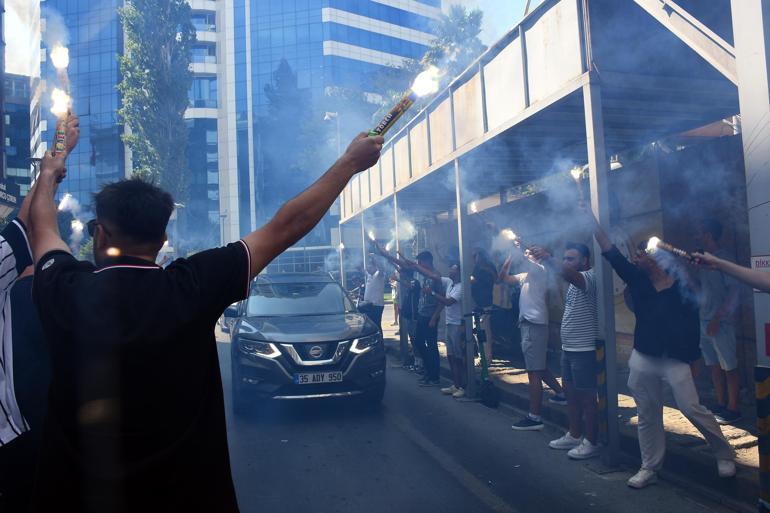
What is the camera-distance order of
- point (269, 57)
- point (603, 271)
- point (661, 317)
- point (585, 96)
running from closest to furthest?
1. point (661, 317)
2. point (603, 271)
3. point (585, 96)
4. point (269, 57)

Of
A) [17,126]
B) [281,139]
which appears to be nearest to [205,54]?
[281,139]

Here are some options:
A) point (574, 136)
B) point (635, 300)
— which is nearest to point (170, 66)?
point (574, 136)

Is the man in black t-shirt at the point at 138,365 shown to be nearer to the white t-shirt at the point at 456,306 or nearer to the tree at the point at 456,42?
the white t-shirt at the point at 456,306

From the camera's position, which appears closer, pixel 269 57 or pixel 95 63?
pixel 269 57

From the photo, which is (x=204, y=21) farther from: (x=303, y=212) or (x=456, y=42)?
(x=303, y=212)

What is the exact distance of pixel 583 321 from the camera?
5.48m

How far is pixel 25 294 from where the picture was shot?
266 centimetres

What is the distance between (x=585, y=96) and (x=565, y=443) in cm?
332

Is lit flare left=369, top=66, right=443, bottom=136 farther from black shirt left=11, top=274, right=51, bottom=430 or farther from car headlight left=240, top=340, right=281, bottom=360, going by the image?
car headlight left=240, top=340, right=281, bottom=360

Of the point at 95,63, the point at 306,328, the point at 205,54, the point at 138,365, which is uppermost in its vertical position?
the point at 205,54

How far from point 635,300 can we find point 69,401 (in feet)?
13.8

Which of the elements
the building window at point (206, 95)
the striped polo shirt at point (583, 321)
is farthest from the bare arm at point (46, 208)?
the building window at point (206, 95)

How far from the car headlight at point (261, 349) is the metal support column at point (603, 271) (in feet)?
12.2

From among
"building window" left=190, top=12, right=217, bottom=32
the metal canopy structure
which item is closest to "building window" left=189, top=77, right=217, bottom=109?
"building window" left=190, top=12, right=217, bottom=32
